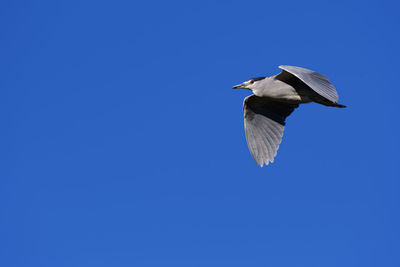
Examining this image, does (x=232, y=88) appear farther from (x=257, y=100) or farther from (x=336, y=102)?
(x=336, y=102)

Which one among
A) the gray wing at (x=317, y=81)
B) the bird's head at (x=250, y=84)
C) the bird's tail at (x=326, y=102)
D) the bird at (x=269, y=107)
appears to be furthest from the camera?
the bird's head at (x=250, y=84)

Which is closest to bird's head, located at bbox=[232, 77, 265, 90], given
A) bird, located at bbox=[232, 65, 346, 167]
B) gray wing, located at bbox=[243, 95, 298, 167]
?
bird, located at bbox=[232, 65, 346, 167]

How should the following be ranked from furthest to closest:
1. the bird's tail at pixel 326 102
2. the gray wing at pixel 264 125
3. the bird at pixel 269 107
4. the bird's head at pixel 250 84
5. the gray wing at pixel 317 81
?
1. the gray wing at pixel 264 125
2. the bird's head at pixel 250 84
3. the bird at pixel 269 107
4. the bird's tail at pixel 326 102
5. the gray wing at pixel 317 81

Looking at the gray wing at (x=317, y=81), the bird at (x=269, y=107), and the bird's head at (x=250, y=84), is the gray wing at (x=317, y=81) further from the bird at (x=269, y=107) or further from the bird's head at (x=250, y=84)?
the bird's head at (x=250, y=84)

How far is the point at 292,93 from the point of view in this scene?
9.27 m

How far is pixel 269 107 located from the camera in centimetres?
1033

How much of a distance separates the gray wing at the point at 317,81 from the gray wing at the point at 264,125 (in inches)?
58.5

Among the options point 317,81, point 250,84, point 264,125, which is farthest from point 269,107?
point 317,81

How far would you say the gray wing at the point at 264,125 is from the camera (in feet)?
33.2

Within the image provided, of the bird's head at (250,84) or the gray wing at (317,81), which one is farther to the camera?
the bird's head at (250,84)

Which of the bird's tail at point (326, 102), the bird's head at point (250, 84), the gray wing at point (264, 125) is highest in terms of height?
the bird's head at point (250, 84)

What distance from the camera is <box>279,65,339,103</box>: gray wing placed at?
8023 mm

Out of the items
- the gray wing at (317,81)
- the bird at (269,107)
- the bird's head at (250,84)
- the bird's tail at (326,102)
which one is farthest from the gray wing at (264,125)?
the gray wing at (317,81)

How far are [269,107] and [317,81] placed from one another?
6.47 ft
